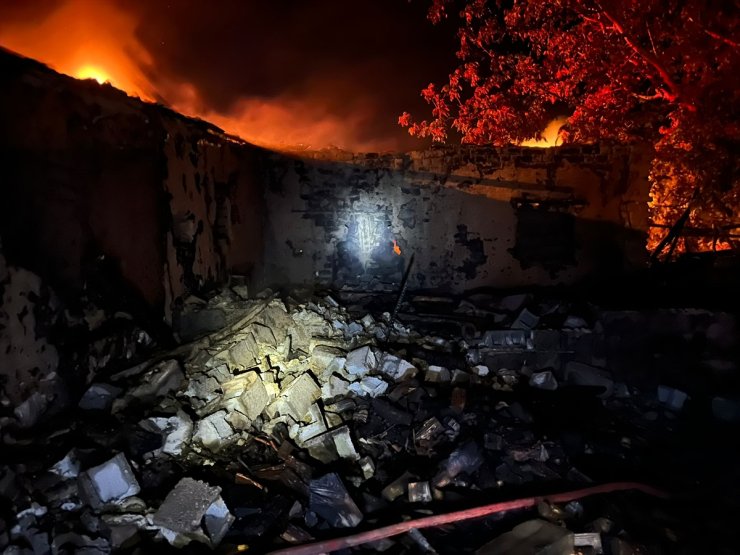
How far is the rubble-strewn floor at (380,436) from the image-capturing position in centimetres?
269

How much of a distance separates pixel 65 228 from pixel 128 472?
80.6 inches

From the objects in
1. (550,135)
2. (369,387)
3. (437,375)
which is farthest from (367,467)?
(550,135)

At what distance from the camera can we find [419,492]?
3053 mm

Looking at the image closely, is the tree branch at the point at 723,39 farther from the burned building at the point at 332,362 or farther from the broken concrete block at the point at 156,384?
the broken concrete block at the point at 156,384

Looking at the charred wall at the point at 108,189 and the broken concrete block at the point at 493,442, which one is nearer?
the charred wall at the point at 108,189

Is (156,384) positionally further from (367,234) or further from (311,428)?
(367,234)

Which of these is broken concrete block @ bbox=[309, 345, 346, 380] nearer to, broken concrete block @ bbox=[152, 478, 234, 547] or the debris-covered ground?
the debris-covered ground

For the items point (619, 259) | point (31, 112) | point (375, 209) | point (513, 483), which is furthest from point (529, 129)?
point (31, 112)

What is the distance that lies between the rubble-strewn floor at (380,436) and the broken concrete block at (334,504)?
10 mm

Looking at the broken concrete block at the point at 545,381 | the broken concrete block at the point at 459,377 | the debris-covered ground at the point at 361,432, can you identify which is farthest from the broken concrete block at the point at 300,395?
the broken concrete block at the point at 545,381

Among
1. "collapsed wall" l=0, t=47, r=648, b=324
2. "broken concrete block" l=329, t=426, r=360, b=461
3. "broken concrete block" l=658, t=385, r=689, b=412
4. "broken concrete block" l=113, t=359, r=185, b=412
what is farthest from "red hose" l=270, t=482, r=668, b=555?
"collapsed wall" l=0, t=47, r=648, b=324

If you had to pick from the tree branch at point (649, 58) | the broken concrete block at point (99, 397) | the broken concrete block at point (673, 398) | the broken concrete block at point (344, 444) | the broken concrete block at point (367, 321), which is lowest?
the broken concrete block at point (344, 444)

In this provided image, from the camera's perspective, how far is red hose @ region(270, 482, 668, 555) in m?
2.49

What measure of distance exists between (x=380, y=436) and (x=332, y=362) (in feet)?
3.63
